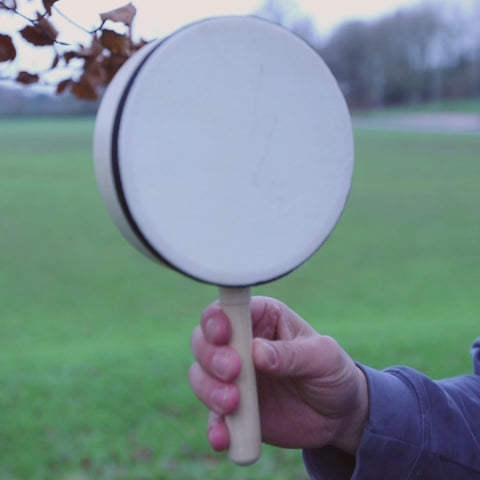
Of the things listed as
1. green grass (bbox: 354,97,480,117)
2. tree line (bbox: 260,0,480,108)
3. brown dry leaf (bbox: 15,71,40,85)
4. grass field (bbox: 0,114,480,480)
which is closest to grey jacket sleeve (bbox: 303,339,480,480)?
brown dry leaf (bbox: 15,71,40,85)

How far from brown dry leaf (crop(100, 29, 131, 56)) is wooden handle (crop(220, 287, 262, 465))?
15.6 inches

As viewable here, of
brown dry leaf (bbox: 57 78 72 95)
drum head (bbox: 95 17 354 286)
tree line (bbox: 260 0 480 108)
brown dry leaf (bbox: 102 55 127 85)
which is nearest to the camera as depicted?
drum head (bbox: 95 17 354 286)

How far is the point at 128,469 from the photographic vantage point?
2.68 m

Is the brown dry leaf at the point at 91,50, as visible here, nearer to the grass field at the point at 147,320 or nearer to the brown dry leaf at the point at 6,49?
the brown dry leaf at the point at 6,49

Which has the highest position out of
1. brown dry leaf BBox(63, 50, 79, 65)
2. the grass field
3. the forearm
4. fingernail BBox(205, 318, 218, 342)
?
brown dry leaf BBox(63, 50, 79, 65)

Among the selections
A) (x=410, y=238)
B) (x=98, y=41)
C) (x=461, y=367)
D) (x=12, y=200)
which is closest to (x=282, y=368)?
(x=98, y=41)

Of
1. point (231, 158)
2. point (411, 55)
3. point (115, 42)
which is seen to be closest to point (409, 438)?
point (231, 158)

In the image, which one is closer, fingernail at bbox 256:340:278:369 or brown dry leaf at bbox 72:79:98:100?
fingernail at bbox 256:340:278:369

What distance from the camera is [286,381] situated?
0.88 m

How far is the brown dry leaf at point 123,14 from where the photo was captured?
2.82 feet

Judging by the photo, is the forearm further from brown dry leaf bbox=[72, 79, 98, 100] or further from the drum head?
brown dry leaf bbox=[72, 79, 98, 100]

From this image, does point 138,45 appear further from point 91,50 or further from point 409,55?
point 409,55

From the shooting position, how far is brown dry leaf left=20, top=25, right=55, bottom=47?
91cm

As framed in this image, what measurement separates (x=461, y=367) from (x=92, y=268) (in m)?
3.87
